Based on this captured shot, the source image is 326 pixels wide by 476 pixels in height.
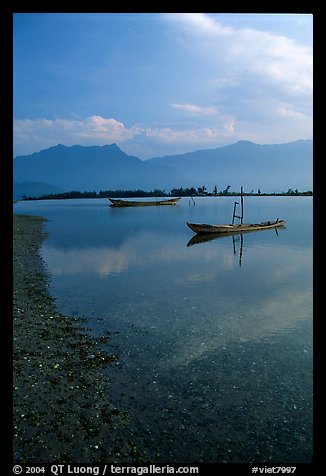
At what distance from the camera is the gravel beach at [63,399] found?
20.9 ft

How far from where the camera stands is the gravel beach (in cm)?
636

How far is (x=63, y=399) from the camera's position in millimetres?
7957

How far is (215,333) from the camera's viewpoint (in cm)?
1296

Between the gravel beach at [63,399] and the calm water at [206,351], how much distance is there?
0.46 meters

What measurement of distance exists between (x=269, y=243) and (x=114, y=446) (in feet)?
132

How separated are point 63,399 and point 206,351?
5074 mm

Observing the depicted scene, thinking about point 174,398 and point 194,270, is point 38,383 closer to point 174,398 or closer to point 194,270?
point 174,398

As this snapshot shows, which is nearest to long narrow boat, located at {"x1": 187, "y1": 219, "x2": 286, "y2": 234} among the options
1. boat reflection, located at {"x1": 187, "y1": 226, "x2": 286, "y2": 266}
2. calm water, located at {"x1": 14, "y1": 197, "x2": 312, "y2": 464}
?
boat reflection, located at {"x1": 187, "y1": 226, "x2": 286, "y2": 266}

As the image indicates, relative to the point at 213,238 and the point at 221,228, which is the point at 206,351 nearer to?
the point at 213,238

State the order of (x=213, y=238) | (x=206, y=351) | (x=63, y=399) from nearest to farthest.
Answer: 1. (x=63, y=399)
2. (x=206, y=351)
3. (x=213, y=238)

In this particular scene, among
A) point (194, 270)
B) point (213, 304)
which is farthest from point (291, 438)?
point (194, 270)

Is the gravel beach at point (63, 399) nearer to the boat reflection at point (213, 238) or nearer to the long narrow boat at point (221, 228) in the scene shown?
the boat reflection at point (213, 238)

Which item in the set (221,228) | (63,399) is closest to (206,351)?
(63,399)
